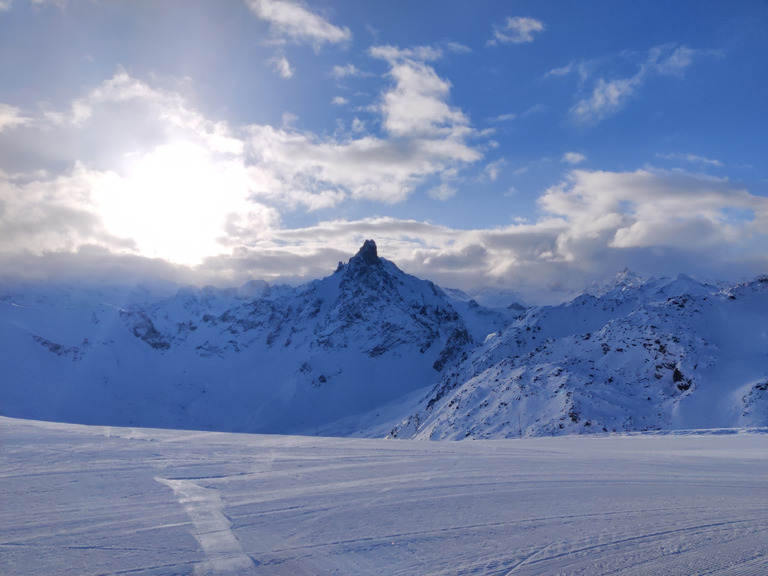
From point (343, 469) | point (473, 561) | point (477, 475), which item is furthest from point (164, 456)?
point (473, 561)

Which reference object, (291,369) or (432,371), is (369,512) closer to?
(432,371)

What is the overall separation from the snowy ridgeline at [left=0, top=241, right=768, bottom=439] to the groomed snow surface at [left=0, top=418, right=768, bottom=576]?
19.3 m

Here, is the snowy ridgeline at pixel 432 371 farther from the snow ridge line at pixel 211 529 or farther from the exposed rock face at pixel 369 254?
the snow ridge line at pixel 211 529

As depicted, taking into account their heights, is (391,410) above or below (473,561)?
below

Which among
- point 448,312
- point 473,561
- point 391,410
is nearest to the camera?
point 473,561

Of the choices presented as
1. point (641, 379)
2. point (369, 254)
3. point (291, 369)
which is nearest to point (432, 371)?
point (291, 369)

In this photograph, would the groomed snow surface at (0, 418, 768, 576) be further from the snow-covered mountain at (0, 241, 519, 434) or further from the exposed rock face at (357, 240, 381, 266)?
the exposed rock face at (357, 240, 381, 266)

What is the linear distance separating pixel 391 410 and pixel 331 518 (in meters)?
90.9

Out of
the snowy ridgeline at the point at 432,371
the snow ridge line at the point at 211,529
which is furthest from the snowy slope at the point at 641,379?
the snow ridge line at the point at 211,529

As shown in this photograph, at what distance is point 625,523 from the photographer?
6492 mm

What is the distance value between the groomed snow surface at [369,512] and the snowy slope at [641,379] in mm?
17762

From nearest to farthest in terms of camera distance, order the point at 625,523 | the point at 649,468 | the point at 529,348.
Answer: the point at 625,523
the point at 649,468
the point at 529,348

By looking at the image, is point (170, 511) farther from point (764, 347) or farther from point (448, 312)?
point (448, 312)

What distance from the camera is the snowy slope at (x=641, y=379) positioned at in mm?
27328
